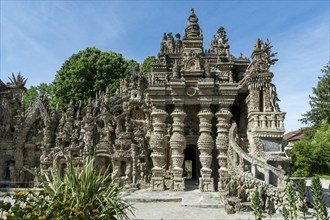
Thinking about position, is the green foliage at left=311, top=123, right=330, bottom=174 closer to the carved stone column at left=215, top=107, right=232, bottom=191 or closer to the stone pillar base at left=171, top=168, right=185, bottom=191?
the carved stone column at left=215, top=107, right=232, bottom=191

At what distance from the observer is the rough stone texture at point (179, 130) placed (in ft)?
38.8

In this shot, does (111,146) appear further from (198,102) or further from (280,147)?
(280,147)

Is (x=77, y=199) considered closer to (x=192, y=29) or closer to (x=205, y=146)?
(x=205, y=146)

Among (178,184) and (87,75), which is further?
(87,75)

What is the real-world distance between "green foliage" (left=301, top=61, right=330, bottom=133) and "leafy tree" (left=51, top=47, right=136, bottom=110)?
21769 millimetres

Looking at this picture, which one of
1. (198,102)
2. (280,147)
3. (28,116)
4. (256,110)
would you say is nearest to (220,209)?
(280,147)

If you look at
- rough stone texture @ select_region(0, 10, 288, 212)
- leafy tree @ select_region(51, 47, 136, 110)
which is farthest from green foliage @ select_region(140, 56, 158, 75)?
rough stone texture @ select_region(0, 10, 288, 212)

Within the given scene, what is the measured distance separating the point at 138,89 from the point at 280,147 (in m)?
8.89

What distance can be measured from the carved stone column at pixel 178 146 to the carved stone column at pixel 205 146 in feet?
2.72

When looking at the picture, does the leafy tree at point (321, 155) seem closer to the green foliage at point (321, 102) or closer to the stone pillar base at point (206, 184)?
the green foliage at point (321, 102)

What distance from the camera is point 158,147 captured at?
13.9 m

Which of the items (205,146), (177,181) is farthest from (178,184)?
(205,146)

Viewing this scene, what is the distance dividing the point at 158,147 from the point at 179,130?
4.25 feet

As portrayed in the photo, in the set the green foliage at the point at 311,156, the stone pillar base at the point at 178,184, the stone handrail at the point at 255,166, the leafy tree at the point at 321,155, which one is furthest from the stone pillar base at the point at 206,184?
the leafy tree at the point at 321,155
